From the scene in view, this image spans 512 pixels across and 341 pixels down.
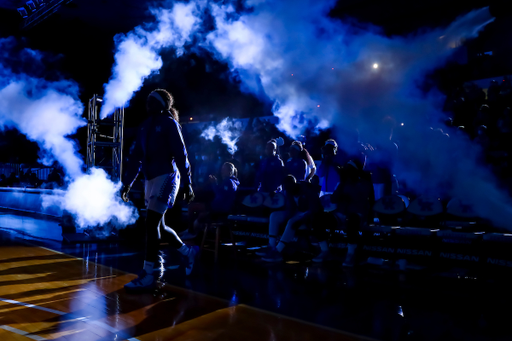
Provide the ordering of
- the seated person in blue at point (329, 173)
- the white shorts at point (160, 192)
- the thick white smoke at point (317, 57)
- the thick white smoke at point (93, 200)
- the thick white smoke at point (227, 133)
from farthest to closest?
the thick white smoke at point (227, 133) → the thick white smoke at point (93, 200) → the seated person in blue at point (329, 173) → the thick white smoke at point (317, 57) → the white shorts at point (160, 192)

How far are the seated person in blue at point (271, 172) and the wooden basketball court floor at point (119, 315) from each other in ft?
11.7

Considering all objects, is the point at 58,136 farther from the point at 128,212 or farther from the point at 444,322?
the point at 444,322

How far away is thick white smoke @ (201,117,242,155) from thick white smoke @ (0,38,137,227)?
3.41 metres

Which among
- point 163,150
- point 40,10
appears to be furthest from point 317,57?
point 40,10

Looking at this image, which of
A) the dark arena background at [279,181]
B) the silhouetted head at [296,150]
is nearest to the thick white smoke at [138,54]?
the dark arena background at [279,181]

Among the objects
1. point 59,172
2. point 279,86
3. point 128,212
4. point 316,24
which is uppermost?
point 316,24

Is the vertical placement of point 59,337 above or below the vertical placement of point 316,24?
below

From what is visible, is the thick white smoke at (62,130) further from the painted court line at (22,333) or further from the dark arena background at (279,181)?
the painted court line at (22,333)

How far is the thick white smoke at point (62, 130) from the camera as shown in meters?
8.31

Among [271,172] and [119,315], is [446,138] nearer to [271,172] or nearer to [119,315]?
[271,172]

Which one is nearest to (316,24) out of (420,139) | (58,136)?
(420,139)

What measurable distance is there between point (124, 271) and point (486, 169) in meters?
5.87

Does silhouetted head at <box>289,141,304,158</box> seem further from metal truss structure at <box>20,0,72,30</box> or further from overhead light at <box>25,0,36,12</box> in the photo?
overhead light at <box>25,0,36,12</box>

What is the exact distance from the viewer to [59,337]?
3033 millimetres
